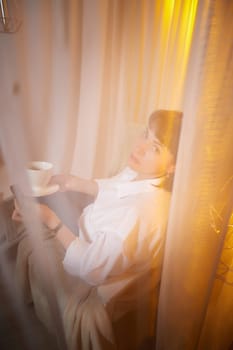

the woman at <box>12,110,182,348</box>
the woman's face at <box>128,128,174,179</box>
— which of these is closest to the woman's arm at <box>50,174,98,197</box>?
the woman at <box>12,110,182,348</box>

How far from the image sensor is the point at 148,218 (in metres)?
0.60

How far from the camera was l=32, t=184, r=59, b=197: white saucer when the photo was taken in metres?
0.52

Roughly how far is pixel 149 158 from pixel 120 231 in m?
0.20

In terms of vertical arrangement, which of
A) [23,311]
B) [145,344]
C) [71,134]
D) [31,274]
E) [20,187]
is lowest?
[145,344]

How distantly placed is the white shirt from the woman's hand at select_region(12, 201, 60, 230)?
0.23 feet

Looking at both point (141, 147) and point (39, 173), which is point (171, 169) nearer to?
point (141, 147)

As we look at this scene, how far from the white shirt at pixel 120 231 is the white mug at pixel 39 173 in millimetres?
140

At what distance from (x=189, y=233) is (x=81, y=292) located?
32 centimetres

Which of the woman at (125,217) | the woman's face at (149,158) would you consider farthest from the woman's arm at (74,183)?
the woman's face at (149,158)

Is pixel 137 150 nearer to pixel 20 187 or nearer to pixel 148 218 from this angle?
pixel 148 218

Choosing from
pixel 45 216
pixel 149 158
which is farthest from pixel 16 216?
pixel 149 158

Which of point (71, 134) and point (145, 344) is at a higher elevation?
point (71, 134)

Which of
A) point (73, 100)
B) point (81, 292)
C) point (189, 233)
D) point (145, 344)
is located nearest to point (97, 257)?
point (81, 292)

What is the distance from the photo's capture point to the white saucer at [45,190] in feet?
1.70
